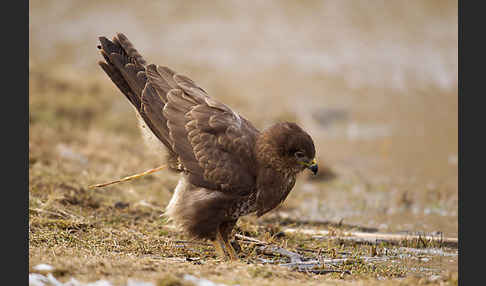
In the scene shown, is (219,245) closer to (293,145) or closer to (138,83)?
(293,145)

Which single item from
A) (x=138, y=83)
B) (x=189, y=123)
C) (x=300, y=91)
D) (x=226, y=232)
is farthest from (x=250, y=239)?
(x=300, y=91)

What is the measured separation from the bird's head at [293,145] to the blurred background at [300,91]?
4.88ft

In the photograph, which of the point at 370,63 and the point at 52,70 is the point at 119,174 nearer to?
the point at 52,70

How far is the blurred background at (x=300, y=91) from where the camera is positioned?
7.57 metres

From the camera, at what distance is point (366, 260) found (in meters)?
4.81

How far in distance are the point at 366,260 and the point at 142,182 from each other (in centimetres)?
376

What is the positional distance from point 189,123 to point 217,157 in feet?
1.45

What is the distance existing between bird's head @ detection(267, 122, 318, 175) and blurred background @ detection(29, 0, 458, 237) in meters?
1.49

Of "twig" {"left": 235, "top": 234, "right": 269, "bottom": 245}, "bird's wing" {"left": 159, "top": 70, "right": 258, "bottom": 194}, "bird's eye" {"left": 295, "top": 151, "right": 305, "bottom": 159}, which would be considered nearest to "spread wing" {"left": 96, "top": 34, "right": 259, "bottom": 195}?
"bird's wing" {"left": 159, "top": 70, "right": 258, "bottom": 194}

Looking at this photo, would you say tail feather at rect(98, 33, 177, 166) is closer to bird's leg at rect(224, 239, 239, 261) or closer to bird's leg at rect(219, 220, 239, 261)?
bird's leg at rect(219, 220, 239, 261)

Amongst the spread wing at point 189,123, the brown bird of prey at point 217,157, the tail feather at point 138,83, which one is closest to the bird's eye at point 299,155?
the brown bird of prey at point 217,157

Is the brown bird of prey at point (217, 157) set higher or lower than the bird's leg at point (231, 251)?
higher

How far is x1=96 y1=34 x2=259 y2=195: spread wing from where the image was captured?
457cm

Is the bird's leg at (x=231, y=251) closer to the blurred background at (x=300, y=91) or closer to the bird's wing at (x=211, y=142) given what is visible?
the bird's wing at (x=211, y=142)
